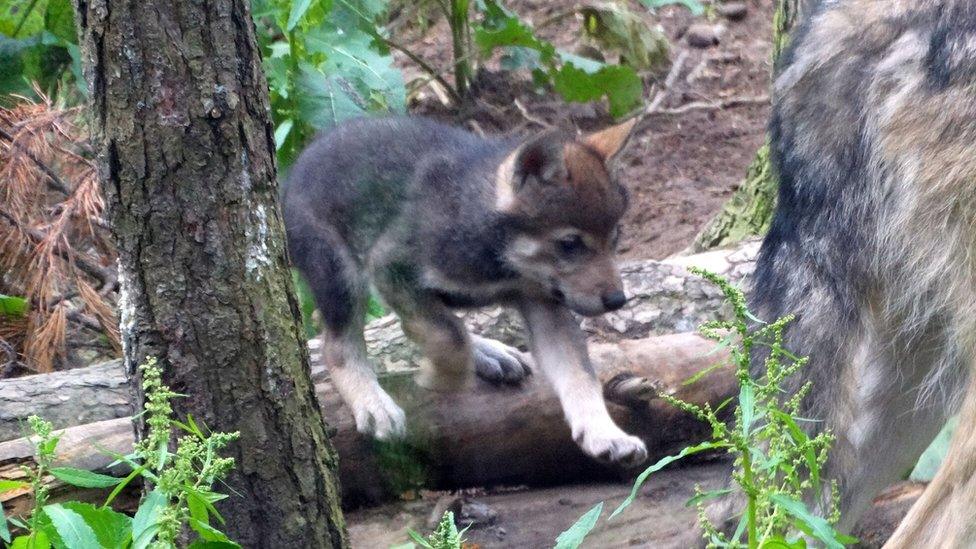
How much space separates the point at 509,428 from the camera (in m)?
4.55

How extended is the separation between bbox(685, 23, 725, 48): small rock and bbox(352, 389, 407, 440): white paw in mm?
6652

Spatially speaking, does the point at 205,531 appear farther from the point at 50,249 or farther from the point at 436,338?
the point at 50,249

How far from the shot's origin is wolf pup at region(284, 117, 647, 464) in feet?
14.6

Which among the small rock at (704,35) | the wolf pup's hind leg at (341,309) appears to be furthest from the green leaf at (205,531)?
the small rock at (704,35)

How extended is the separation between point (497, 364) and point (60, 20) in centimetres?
348

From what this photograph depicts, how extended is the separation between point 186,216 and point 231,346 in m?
0.37

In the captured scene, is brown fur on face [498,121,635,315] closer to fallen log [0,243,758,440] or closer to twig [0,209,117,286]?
fallen log [0,243,758,440]

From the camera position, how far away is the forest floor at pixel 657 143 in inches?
180

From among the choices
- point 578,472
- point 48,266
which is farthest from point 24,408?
point 578,472

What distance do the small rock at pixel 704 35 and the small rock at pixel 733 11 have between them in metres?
0.18

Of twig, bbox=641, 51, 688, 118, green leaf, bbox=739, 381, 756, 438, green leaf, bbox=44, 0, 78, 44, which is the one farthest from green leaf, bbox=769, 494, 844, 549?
twig, bbox=641, 51, 688, 118

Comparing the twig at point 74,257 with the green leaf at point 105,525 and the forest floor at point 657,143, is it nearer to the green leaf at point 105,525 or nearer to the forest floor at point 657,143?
the forest floor at point 657,143

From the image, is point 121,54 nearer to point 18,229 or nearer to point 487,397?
point 487,397

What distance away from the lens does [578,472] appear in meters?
4.75
